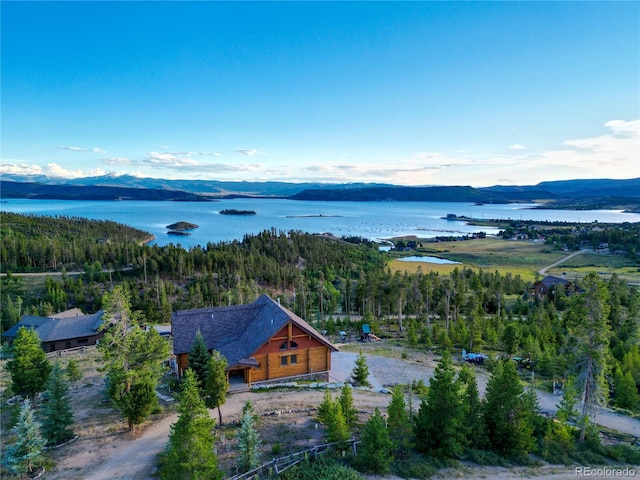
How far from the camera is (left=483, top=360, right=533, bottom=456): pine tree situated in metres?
20.2

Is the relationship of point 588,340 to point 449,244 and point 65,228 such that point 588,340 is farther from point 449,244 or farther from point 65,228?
point 65,228

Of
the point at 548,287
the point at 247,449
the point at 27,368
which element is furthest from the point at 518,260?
the point at 27,368

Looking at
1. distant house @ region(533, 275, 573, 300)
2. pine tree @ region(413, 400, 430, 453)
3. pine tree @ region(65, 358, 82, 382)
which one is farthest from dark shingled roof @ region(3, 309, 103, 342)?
distant house @ region(533, 275, 573, 300)

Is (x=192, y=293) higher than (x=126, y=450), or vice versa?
(x=126, y=450)

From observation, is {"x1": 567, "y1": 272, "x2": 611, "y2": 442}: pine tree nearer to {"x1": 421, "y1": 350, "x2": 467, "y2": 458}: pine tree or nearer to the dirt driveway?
the dirt driveway

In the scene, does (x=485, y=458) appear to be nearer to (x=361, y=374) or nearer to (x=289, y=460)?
(x=289, y=460)

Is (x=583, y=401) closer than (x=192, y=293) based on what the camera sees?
Yes

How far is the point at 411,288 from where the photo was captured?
57656 millimetres

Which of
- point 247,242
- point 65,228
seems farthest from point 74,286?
point 65,228

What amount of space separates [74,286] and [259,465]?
64.8 metres

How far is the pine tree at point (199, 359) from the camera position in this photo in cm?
2530

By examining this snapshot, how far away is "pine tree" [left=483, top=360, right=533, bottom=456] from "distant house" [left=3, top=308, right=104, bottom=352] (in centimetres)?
4252

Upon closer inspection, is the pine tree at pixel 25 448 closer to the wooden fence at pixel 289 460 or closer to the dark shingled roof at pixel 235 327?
the wooden fence at pixel 289 460

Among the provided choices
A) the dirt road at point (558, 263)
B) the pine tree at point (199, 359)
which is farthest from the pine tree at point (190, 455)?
the dirt road at point (558, 263)
